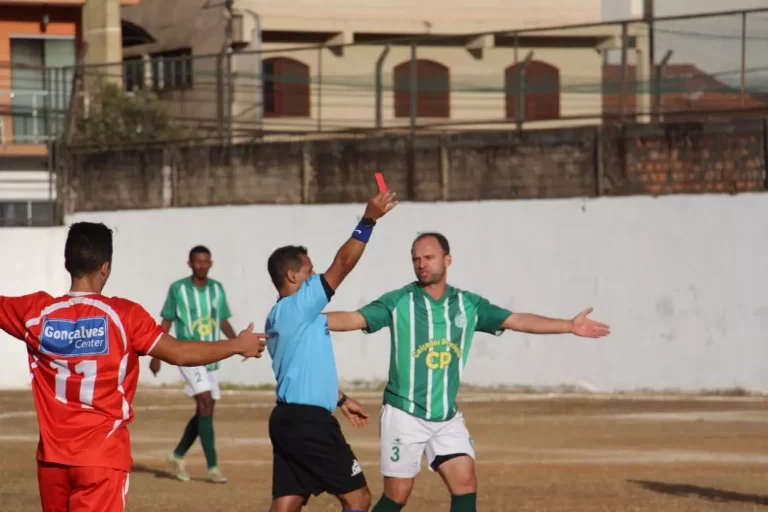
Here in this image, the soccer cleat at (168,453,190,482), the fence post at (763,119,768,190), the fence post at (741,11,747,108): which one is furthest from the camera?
A: the fence post at (741,11,747,108)

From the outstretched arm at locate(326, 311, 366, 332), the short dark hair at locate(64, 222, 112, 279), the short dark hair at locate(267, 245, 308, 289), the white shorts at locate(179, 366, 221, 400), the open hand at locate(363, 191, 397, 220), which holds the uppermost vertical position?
the open hand at locate(363, 191, 397, 220)

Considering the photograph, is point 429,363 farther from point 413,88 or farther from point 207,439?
point 413,88

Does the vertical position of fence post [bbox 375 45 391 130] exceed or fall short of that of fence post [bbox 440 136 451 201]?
it exceeds it

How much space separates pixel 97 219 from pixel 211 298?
10851 mm

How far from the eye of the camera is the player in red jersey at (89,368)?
6559 millimetres

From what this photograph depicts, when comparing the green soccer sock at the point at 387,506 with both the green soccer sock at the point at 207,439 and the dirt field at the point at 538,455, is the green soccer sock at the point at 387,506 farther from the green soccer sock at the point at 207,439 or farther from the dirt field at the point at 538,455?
the green soccer sock at the point at 207,439

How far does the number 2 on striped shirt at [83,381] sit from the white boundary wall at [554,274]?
14285mm

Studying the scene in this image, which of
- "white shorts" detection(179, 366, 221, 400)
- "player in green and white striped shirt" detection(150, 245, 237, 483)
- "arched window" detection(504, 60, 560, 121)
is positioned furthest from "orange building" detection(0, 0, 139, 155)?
"white shorts" detection(179, 366, 221, 400)

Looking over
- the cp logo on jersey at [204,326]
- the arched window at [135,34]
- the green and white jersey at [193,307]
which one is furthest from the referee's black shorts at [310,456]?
the arched window at [135,34]

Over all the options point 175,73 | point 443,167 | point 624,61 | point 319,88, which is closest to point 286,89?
point 319,88

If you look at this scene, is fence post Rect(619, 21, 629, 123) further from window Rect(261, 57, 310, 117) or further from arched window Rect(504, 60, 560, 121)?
window Rect(261, 57, 310, 117)

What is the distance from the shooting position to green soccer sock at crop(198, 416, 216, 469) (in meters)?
12.9

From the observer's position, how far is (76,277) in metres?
6.66

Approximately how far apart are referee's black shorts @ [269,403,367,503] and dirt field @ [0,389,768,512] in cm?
307
